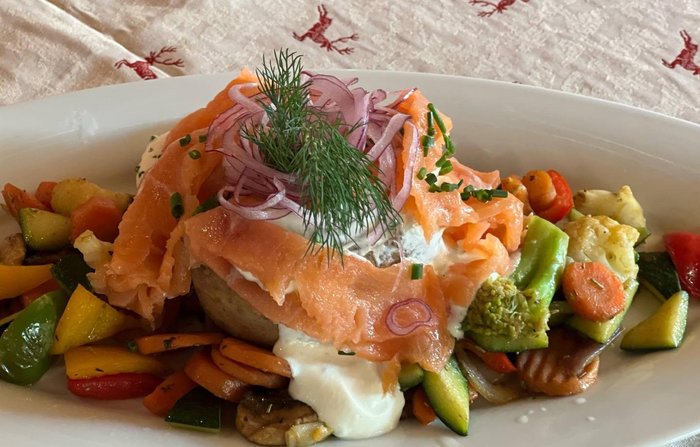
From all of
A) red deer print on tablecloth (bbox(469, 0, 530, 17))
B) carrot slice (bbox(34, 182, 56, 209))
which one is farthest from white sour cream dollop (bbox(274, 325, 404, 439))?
red deer print on tablecloth (bbox(469, 0, 530, 17))

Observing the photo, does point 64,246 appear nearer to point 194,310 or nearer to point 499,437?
point 194,310

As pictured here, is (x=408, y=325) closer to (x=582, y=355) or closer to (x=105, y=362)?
(x=582, y=355)

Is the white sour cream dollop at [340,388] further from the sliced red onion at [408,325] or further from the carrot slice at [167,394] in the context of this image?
the carrot slice at [167,394]

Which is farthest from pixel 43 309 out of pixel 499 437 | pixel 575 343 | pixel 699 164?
pixel 699 164

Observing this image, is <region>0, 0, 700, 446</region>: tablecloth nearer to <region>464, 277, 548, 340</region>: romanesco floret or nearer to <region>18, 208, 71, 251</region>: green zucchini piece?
<region>18, 208, 71, 251</region>: green zucchini piece

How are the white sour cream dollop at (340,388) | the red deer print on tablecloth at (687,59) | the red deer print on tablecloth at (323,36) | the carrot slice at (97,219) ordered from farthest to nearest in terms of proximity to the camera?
the red deer print on tablecloth at (323,36) < the red deer print on tablecloth at (687,59) < the carrot slice at (97,219) < the white sour cream dollop at (340,388)

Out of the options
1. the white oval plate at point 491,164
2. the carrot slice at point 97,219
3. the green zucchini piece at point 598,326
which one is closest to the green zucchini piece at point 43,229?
the carrot slice at point 97,219
